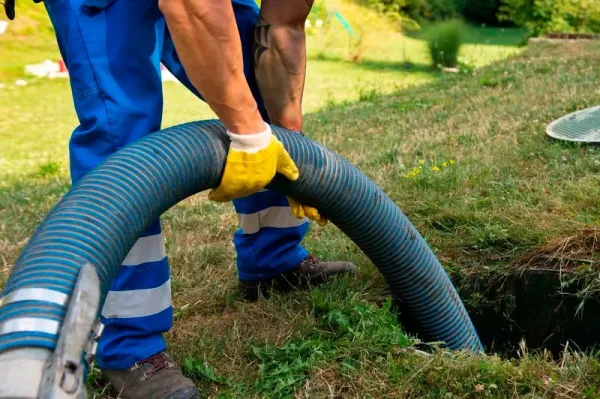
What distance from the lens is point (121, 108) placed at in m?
1.96

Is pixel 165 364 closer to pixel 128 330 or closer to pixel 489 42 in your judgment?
pixel 128 330

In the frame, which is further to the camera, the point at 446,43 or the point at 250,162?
the point at 446,43

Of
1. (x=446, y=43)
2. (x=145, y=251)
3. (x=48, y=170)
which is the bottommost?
A: (x=446, y=43)

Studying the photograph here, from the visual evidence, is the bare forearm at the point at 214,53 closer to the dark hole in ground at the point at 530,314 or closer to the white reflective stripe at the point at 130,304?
the white reflective stripe at the point at 130,304

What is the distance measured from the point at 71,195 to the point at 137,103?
479mm

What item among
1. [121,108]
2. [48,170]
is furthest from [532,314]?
[48,170]

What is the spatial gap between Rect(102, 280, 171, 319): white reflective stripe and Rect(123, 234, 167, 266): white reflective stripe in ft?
0.28

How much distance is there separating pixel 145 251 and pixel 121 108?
0.42m

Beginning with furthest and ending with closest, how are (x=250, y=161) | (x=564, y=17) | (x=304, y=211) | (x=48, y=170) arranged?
1. (x=564, y=17)
2. (x=48, y=170)
3. (x=304, y=211)
4. (x=250, y=161)

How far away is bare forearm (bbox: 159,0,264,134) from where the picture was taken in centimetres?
168

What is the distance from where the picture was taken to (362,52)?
16.5 meters

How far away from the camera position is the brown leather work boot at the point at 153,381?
6.32 feet

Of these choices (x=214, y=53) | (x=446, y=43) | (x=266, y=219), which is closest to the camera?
(x=214, y=53)

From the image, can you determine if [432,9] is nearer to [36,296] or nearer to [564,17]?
[564,17]
